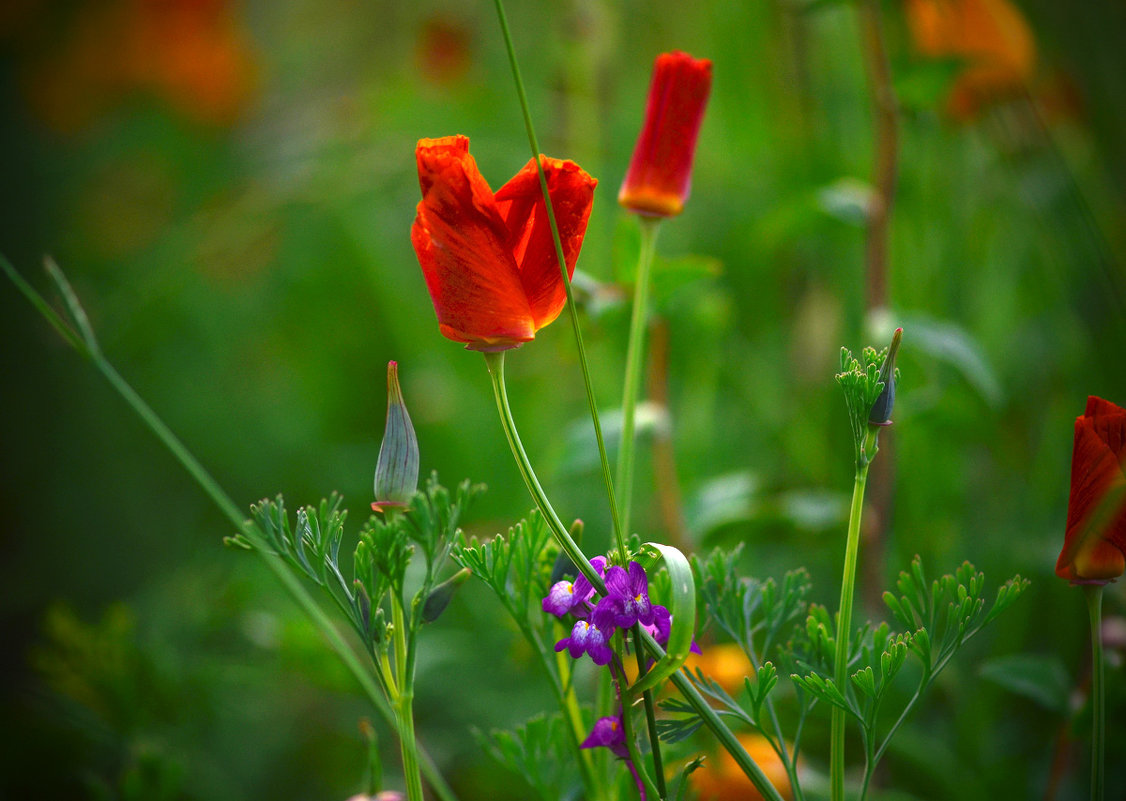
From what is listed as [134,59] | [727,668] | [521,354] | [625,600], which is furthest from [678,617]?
[134,59]

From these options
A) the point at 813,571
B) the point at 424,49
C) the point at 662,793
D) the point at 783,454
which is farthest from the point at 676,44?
the point at 662,793

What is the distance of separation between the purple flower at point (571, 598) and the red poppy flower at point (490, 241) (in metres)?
0.07

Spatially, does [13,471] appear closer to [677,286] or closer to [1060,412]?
[677,286]

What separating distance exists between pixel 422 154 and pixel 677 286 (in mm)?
233

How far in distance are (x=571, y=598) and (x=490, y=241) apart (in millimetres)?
105

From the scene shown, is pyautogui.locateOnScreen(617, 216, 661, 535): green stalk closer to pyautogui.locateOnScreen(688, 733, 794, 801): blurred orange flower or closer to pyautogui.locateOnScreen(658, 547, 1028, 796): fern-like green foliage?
pyautogui.locateOnScreen(658, 547, 1028, 796): fern-like green foliage

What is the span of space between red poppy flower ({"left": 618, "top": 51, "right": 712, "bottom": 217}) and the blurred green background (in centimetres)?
9

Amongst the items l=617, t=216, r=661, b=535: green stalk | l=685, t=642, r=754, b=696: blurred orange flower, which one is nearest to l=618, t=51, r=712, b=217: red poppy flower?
l=617, t=216, r=661, b=535: green stalk

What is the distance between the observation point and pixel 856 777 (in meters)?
0.46

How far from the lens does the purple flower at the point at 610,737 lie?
238 mm

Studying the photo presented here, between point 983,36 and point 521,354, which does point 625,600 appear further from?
point 521,354

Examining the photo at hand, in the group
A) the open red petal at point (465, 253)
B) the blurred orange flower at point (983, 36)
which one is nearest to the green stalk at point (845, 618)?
the open red petal at point (465, 253)

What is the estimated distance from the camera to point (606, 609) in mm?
211

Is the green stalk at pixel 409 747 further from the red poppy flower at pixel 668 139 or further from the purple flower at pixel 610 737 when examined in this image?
the red poppy flower at pixel 668 139
